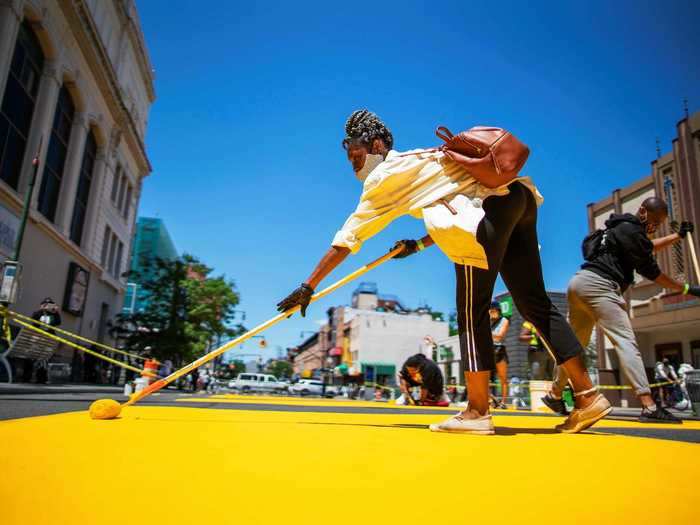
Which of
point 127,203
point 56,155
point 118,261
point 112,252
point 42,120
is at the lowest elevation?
point 118,261

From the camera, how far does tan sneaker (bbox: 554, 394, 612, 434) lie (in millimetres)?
2365

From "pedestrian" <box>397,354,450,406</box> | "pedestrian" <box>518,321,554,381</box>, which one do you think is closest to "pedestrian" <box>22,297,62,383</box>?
"pedestrian" <box>397,354,450,406</box>

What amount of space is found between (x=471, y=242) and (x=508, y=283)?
59 centimetres

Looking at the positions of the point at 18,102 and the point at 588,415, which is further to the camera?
the point at 18,102

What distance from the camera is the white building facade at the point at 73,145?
1480 cm

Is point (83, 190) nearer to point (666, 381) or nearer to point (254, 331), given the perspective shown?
point (254, 331)

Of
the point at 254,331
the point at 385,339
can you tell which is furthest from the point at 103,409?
the point at 385,339

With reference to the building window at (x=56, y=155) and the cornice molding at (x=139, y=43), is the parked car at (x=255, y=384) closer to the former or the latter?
the cornice molding at (x=139, y=43)

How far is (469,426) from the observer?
2193 mm

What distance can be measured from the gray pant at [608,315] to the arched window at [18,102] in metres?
16.2

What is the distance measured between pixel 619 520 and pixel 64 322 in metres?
23.3

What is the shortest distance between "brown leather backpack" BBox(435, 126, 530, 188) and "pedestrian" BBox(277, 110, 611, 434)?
7 centimetres

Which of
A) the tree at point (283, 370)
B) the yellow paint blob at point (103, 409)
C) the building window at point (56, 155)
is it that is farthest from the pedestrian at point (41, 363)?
the tree at point (283, 370)

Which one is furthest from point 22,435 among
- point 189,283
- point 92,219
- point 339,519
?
point 189,283
